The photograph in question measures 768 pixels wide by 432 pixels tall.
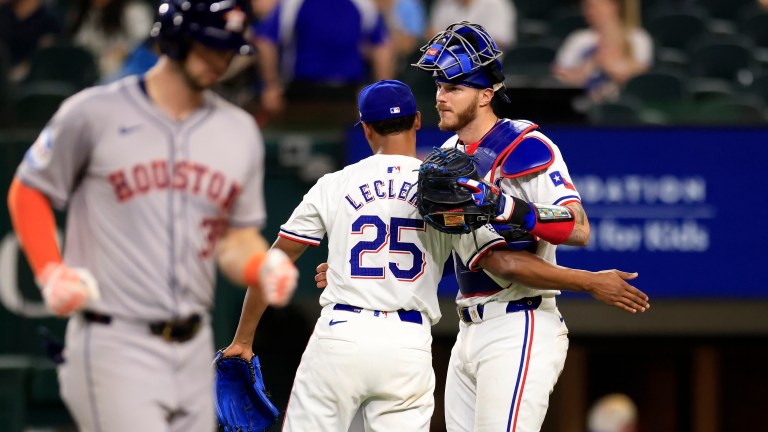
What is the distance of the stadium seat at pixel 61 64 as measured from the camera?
1031 cm

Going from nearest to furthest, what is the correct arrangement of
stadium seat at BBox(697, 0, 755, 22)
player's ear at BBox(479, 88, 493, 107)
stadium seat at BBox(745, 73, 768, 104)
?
player's ear at BBox(479, 88, 493, 107) → stadium seat at BBox(745, 73, 768, 104) → stadium seat at BBox(697, 0, 755, 22)

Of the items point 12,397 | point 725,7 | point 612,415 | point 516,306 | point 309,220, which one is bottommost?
point 612,415

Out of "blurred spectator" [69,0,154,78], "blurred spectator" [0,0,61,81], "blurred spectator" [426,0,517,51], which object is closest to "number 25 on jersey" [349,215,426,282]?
"blurred spectator" [69,0,154,78]

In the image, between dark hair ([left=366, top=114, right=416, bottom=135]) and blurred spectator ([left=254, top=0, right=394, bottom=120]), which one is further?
blurred spectator ([left=254, top=0, right=394, bottom=120])

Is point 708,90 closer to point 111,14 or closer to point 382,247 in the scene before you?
point 111,14

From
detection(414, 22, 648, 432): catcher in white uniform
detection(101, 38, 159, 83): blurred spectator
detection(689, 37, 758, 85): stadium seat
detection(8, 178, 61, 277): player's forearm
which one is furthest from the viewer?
detection(689, 37, 758, 85): stadium seat

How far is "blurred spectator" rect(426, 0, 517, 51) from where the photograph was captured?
35.7 ft

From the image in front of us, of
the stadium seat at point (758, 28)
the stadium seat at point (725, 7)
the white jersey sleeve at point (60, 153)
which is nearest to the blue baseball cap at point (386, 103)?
the white jersey sleeve at point (60, 153)

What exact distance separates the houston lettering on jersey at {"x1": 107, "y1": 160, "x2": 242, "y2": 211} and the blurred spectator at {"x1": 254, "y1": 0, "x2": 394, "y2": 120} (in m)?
5.24

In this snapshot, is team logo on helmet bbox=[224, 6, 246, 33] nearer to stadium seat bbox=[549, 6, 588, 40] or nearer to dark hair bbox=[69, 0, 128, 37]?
dark hair bbox=[69, 0, 128, 37]

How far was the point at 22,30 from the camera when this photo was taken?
10555 millimetres

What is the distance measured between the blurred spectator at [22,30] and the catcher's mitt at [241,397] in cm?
594

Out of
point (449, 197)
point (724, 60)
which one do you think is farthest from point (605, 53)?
point (449, 197)

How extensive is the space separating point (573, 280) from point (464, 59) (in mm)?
938
